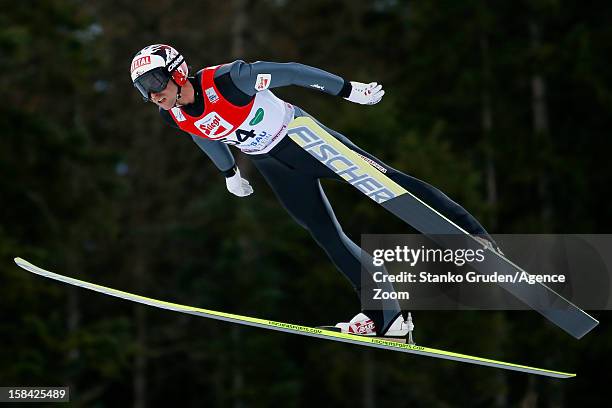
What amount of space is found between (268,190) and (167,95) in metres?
18.1

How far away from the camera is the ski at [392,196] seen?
7.04 meters

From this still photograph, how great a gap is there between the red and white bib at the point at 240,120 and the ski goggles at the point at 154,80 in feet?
0.78

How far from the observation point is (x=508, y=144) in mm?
22734

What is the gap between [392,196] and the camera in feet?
23.4

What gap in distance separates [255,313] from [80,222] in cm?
378

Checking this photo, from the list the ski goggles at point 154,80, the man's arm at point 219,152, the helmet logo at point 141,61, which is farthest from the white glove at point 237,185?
the helmet logo at point 141,61

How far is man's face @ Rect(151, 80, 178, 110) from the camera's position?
664cm

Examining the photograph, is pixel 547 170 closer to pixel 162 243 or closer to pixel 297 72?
pixel 162 243

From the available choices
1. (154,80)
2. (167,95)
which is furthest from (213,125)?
(154,80)

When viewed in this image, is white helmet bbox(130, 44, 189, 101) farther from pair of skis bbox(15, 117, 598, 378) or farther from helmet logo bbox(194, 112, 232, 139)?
pair of skis bbox(15, 117, 598, 378)

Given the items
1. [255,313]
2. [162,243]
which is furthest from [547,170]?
[162,243]

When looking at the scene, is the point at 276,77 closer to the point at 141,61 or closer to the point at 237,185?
the point at 141,61

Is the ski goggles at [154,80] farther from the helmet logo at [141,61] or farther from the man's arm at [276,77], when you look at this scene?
the man's arm at [276,77]

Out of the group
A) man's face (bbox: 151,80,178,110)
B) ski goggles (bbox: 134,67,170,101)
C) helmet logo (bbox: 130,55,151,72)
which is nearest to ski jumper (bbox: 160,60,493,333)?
man's face (bbox: 151,80,178,110)
